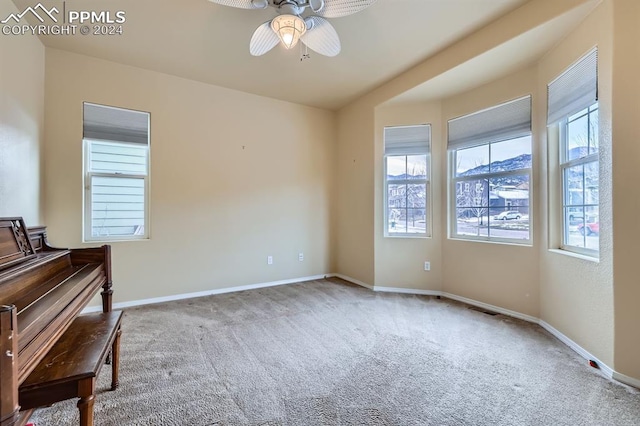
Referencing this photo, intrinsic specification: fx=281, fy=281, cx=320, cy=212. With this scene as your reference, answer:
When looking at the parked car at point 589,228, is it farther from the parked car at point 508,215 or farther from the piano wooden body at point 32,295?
the piano wooden body at point 32,295

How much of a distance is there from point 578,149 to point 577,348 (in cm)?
169

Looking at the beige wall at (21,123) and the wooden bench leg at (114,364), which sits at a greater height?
the beige wall at (21,123)

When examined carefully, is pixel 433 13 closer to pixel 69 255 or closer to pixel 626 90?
pixel 626 90

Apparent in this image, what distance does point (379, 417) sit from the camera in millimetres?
1585

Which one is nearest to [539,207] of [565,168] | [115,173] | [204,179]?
[565,168]

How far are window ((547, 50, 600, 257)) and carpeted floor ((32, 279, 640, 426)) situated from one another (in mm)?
1015

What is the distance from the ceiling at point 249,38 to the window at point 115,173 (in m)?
0.68

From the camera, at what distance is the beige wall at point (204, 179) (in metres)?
3.10

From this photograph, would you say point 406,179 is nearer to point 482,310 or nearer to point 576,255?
point 482,310

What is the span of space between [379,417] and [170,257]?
3064 mm

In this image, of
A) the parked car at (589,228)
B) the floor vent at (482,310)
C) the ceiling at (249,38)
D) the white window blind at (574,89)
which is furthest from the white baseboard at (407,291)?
the ceiling at (249,38)

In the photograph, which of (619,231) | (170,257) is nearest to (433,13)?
(619,231)

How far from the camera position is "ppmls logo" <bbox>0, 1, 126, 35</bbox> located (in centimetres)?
240

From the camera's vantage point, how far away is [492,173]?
10.9 ft
